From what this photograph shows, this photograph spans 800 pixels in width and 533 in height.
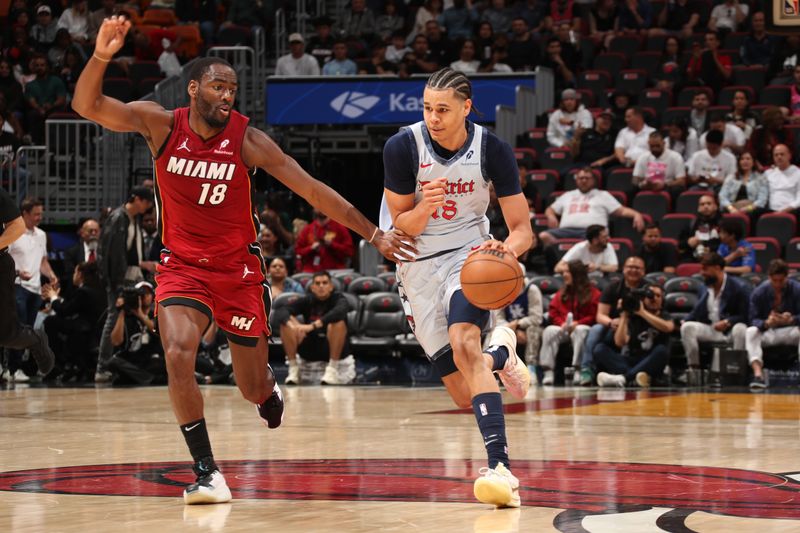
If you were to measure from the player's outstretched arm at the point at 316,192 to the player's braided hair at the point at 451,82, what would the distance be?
2.17ft

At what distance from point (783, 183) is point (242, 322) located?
10291mm

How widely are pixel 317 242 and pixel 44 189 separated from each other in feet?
14.4

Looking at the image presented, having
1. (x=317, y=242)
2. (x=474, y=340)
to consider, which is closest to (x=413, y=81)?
(x=317, y=242)

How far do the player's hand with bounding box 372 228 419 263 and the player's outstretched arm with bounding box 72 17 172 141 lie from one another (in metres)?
1.10

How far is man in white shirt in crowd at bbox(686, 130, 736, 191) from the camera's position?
15406mm

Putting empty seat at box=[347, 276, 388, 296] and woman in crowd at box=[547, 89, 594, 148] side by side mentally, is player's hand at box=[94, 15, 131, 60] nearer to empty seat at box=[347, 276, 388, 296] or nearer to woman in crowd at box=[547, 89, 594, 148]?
empty seat at box=[347, 276, 388, 296]

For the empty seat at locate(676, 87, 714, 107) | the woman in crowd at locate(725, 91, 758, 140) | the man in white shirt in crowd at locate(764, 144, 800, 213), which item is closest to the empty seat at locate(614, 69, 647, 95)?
the empty seat at locate(676, 87, 714, 107)

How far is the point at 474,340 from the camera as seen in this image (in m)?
5.46

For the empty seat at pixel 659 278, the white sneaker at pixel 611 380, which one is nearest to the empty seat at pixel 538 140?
the empty seat at pixel 659 278

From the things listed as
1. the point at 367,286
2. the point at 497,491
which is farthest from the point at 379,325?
the point at 497,491

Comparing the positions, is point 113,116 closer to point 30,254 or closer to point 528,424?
point 528,424

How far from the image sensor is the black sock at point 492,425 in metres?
5.15

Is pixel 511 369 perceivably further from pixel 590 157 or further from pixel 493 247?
pixel 590 157

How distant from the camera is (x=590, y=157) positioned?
1678 cm
